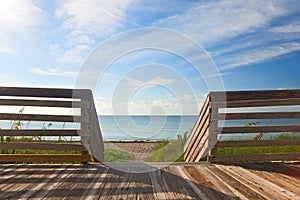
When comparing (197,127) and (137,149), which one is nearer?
(197,127)

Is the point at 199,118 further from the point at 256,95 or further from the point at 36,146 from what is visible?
the point at 36,146

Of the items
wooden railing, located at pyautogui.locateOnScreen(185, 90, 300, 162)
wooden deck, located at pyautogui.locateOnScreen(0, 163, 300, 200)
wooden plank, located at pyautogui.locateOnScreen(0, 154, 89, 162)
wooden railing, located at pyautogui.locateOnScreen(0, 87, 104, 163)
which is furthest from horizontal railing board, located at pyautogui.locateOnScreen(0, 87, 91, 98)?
wooden railing, located at pyautogui.locateOnScreen(185, 90, 300, 162)

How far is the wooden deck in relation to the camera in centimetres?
243

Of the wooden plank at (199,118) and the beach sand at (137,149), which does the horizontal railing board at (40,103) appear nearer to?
the beach sand at (137,149)

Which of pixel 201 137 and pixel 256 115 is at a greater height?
pixel 256 115

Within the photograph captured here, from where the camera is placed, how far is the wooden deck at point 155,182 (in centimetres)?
243

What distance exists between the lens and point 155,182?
2891mm

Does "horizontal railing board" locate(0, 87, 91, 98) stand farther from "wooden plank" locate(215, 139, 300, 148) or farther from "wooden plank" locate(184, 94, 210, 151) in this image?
"wooden plank" locate(215, 139, 300, 148)

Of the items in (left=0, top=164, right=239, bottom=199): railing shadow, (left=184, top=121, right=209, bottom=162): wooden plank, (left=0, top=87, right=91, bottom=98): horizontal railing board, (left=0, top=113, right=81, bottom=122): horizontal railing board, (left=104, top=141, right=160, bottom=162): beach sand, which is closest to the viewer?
(left=0, top=164, right=239, bottom=199): railing shadow

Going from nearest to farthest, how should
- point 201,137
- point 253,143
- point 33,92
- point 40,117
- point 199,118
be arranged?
point 33,92 → point 40,117 → point 253,143 → point 201,137 → point 199,118

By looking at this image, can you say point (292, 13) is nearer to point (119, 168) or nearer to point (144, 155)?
point (144, 155)

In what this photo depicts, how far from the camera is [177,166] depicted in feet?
12.1

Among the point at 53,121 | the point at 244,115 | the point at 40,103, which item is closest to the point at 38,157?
the point at 53,121

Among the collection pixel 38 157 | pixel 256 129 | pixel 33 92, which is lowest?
pixel 38 157
